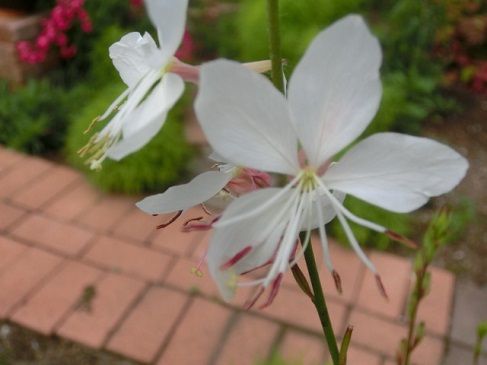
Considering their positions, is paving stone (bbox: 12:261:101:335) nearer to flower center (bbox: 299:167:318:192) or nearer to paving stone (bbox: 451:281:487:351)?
paving stone (bbox: 451:281:487:351)

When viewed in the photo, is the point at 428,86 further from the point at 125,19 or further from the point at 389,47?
the point at 125,19

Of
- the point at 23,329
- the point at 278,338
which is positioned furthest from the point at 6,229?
the point at 278,338

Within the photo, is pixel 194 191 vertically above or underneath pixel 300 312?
above

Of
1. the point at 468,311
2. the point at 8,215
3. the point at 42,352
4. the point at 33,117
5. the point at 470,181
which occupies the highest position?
the point at 33,117

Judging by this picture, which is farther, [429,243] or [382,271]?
[382,271]

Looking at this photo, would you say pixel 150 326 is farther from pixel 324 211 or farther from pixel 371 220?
pixel 324 211

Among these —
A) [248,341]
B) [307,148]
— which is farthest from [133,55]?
[248,341]
